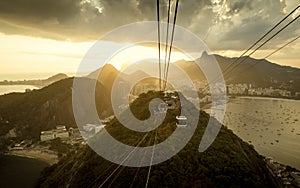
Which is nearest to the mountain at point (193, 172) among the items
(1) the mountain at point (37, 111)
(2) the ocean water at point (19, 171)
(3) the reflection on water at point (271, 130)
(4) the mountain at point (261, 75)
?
(2) the ocean water at point (19, 171)

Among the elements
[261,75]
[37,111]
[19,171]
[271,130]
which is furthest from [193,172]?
[261,75]

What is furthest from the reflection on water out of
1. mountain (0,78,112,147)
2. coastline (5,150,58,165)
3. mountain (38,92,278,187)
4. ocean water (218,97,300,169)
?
mountain (0,78,112,147)

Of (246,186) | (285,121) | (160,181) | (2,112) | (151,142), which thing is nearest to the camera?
(246,186)

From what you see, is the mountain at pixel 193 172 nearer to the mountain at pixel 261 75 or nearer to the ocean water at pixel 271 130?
the ocean water at pixel 271 130

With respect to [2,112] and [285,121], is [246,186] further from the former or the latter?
[2,112]

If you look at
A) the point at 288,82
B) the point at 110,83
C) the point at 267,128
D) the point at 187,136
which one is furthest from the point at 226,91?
the point at 187,136

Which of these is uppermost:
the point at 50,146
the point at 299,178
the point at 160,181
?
the point at 160,181

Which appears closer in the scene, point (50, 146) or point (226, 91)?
point (50, 146)
